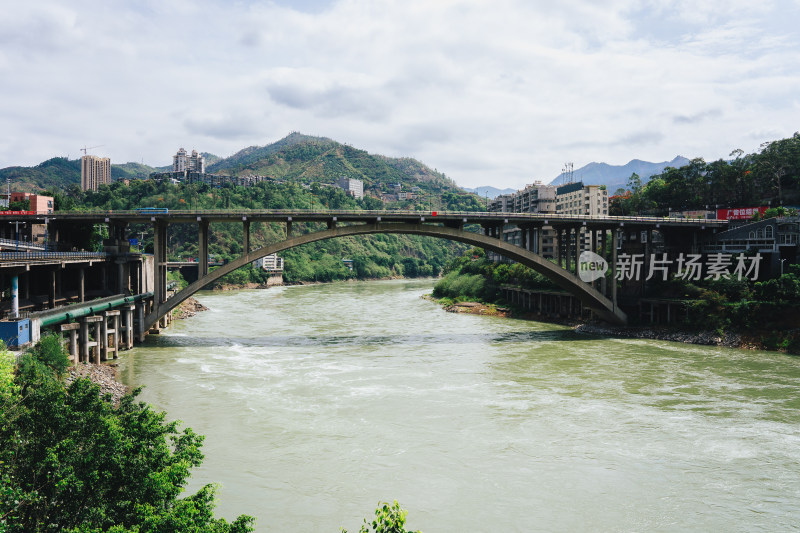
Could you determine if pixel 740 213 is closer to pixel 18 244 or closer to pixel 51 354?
pixel 51 354

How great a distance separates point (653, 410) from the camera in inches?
742

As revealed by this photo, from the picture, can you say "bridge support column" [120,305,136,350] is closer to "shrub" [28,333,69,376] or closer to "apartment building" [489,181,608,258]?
"shrub" [28,333,69,376]

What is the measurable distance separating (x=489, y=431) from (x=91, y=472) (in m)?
11.7

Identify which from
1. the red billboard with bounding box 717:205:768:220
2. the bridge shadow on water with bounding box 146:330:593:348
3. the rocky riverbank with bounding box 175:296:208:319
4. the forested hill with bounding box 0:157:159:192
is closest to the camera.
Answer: the bridge shadow on water with bounding box 146:330:593:348

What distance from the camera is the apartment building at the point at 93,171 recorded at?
159250 millimetres

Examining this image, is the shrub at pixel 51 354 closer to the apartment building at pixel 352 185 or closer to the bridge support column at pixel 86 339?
the bridge support column at pixel 86 339

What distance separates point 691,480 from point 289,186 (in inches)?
4398

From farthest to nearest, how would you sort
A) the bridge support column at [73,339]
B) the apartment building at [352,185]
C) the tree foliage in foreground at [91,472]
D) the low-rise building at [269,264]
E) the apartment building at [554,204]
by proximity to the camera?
the apartment building at [352,185] → the low-rise building at [269,264] → the apartment building at [554,204] → the bridge support column at [73,339] → the tree foliage in foreground at [91,472]

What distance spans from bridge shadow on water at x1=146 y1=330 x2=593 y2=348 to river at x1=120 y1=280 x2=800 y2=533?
0.39 m

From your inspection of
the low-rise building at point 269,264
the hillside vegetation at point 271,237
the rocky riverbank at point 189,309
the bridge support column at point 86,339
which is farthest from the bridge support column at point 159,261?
the low-rise building at point 269,264

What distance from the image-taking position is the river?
11914mm

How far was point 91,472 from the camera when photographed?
25.2 feet

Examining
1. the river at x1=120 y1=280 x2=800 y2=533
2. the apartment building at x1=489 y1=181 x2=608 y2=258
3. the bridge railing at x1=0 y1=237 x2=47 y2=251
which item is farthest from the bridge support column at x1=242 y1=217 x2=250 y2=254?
the apartment building at x1=489 y1=181 x2=608 y2=258

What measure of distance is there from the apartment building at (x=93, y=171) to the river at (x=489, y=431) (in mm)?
152928
